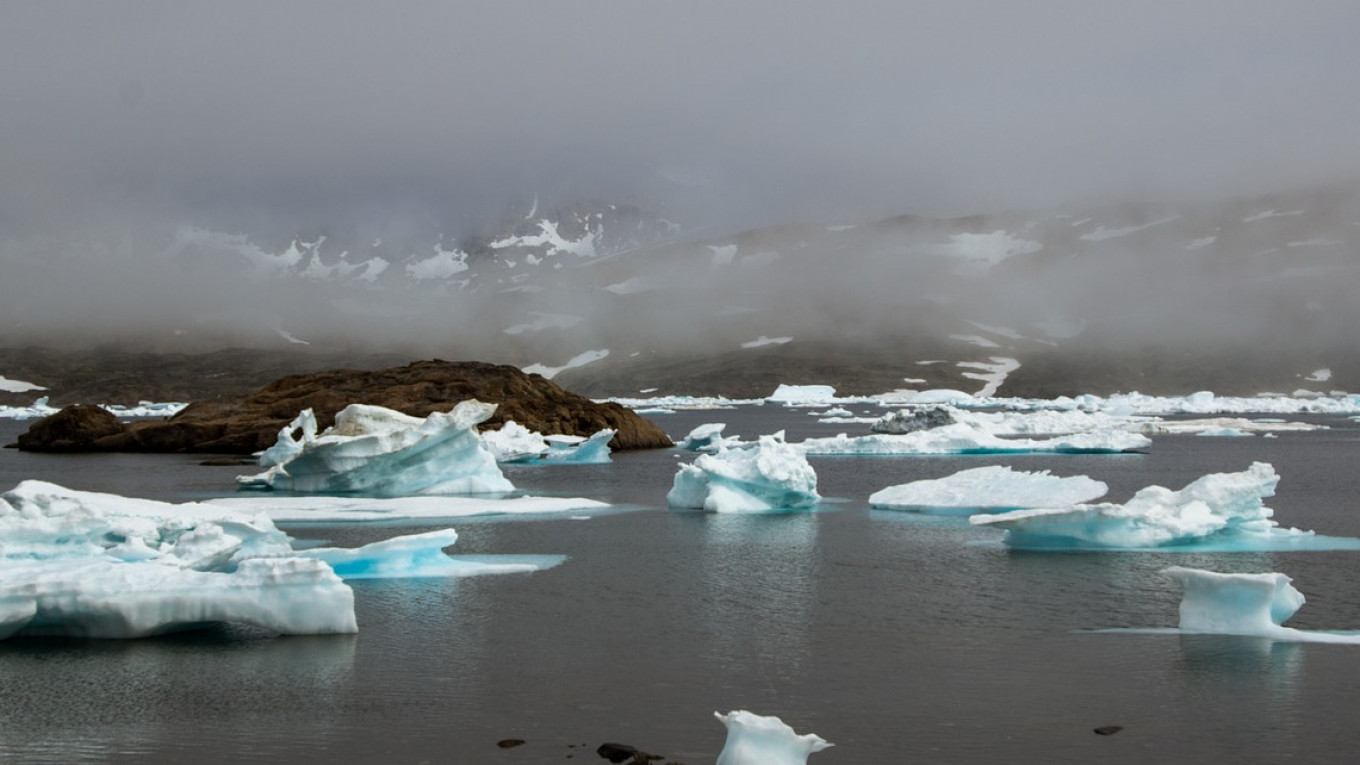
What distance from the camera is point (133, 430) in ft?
177

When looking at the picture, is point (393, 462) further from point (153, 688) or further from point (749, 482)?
point (153, 688)

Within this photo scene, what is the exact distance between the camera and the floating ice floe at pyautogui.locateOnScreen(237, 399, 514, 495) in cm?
3110

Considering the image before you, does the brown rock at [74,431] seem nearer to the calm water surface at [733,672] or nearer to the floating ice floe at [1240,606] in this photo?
the calm water surface at [733,672]

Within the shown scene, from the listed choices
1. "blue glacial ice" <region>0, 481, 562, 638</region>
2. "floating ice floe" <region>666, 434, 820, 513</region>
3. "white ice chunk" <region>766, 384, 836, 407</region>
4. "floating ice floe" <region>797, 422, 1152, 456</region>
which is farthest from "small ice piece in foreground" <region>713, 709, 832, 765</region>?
"white ice chunk" <region>766, 384, 836, 407</region>

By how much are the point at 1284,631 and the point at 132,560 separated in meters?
14.3

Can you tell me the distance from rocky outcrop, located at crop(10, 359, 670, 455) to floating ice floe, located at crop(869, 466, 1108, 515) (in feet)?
82.9

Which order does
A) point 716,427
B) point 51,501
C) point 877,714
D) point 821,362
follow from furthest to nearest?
point 821,362, point 716,427, point 51,501, point 877,714

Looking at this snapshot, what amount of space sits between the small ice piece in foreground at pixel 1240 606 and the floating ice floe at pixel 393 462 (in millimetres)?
19329

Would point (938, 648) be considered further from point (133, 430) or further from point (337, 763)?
point (133, 430)

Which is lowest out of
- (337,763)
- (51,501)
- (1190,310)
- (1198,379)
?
(337,763)

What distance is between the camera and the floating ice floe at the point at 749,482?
27906 millimetres

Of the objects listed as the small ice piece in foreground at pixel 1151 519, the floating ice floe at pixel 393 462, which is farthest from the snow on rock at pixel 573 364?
the small ice piece in foreground at pixel 1151 519

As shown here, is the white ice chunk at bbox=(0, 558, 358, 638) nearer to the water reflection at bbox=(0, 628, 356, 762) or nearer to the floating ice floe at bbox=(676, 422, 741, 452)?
the water reflection at bbox=(0, 628, 356, 762)

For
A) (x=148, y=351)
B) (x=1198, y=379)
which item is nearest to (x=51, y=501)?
(x=1198, y=379)
